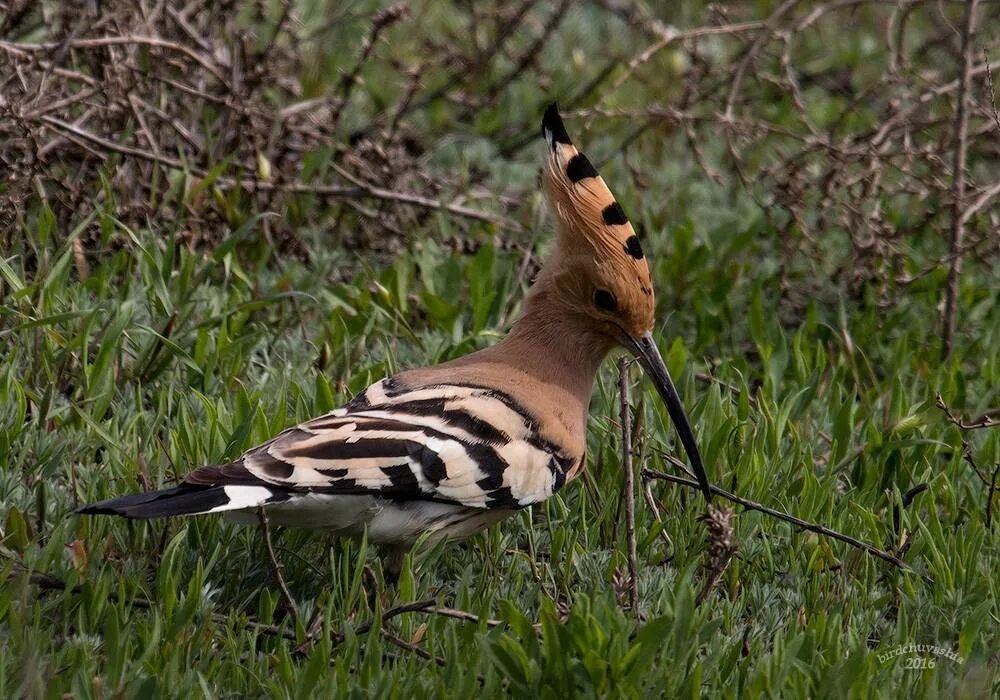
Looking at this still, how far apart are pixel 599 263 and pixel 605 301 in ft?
0.31

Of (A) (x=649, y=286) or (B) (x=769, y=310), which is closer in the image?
(A) (x=649, y=286)

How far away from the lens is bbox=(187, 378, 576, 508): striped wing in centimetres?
273

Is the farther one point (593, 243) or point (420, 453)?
point (593, 243)

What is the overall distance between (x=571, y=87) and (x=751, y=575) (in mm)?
3326

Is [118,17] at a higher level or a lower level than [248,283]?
higher

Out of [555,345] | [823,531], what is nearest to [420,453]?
[555,345]

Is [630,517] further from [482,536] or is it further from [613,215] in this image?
[613,215]

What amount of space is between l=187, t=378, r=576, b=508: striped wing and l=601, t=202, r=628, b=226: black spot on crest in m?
0.46

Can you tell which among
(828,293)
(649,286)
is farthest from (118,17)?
(828,293)

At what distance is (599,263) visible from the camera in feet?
10.6

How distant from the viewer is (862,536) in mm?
3252

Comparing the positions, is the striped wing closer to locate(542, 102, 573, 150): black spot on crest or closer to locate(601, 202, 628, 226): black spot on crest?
locate(601, 202, 628, 226): black spot on crest

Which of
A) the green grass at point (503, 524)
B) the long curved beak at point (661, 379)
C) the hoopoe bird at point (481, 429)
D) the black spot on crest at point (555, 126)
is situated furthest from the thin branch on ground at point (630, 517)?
the black spot on crest at point (555, 126)

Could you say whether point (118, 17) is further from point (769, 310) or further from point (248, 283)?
point (769, 310)
